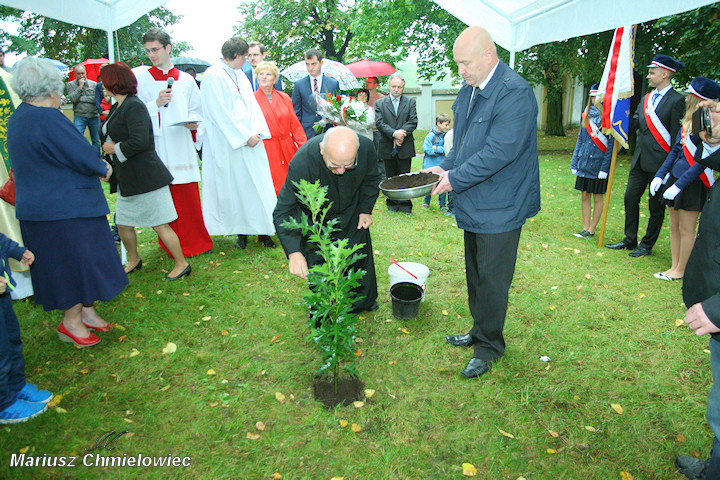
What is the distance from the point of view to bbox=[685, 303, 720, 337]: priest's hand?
5.78 feet

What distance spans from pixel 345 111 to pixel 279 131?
3.74 ft

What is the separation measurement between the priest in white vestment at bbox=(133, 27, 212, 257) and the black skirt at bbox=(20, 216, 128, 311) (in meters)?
1.94

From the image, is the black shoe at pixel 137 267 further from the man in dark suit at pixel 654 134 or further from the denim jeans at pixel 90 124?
the man in dark suit at pixel 654 134

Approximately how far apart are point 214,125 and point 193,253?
5.47 feet

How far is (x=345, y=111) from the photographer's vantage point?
6.45 m

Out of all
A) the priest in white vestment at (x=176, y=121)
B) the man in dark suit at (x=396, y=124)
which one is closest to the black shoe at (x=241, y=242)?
the priest in white vestment at (x=176, y=121)

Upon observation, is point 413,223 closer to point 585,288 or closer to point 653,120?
point 585,288

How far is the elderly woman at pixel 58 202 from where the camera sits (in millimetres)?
3061

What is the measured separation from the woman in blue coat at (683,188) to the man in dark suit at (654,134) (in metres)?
0.39

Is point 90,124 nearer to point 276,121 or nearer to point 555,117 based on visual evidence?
point 276,121

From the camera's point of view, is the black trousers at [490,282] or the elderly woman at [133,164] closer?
the black trousers at [490,282]

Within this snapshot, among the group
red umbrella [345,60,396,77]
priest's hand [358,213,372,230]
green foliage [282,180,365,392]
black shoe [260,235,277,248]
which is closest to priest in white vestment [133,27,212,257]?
black shoe [260,235,277,248]

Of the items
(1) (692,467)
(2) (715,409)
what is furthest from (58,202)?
(1) (692,467)

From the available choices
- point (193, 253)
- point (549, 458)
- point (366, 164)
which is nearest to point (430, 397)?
point (549, 458)
